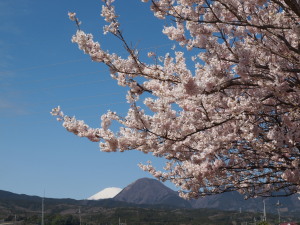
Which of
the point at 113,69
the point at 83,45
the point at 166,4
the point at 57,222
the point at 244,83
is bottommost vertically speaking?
the point at 57,222

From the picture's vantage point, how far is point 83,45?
6.23m

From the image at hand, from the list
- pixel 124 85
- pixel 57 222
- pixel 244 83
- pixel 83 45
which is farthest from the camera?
pixel 57 222

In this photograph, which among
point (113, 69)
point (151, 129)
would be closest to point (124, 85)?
point (113, 69)

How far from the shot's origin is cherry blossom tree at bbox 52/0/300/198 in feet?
17.9

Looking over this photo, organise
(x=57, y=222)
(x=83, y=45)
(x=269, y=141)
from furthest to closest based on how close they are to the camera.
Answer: (x=57, y=222), (x=269, y=141), (x=83, y=45)

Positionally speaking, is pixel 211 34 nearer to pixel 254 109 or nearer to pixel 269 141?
pixel 254 109

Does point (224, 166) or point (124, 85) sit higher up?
point (124, 85)

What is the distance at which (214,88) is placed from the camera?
5559 millimetres

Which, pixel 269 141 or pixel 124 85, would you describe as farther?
pixel 269 141

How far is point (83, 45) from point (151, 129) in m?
1.78

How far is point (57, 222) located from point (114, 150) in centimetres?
12166

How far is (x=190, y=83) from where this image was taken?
514 centimetres

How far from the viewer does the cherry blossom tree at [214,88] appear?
5469 millimetres

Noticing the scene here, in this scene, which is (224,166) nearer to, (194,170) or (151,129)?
(194,170)
